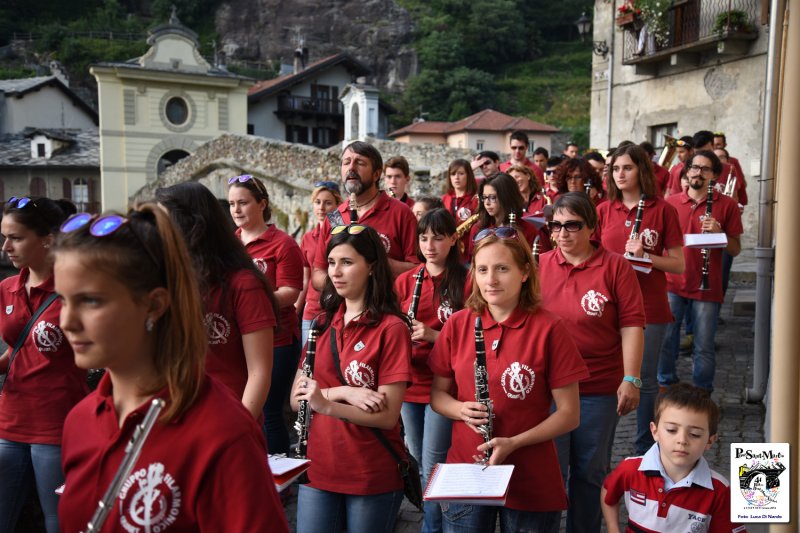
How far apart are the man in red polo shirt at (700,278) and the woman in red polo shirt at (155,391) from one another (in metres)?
5.58

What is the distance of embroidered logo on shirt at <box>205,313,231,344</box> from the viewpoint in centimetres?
309

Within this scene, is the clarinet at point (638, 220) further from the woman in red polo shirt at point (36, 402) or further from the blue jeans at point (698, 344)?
the woman in red polo shirt at point (36, 402)

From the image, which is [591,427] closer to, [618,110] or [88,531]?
[88,531]

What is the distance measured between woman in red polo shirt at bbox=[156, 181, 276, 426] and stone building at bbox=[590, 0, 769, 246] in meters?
12.4

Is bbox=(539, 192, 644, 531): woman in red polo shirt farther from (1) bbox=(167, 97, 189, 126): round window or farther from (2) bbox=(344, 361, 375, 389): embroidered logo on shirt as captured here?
(1) bbox=(167, 97, 189, 126): round window

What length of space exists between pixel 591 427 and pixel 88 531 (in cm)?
288

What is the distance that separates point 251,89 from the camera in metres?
48.4

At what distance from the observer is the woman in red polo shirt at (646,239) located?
4992 mm

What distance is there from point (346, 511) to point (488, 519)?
2.10 ft

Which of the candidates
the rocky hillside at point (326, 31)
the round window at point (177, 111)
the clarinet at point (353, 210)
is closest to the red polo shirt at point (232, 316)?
the clarinet at point (353, 210)

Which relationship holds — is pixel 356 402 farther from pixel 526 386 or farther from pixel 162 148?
pixel 162 148

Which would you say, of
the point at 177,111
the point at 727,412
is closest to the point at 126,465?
the point at 727,412

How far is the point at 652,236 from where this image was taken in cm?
524

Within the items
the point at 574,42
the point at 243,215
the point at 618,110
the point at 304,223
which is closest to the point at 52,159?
the point at 304,223
